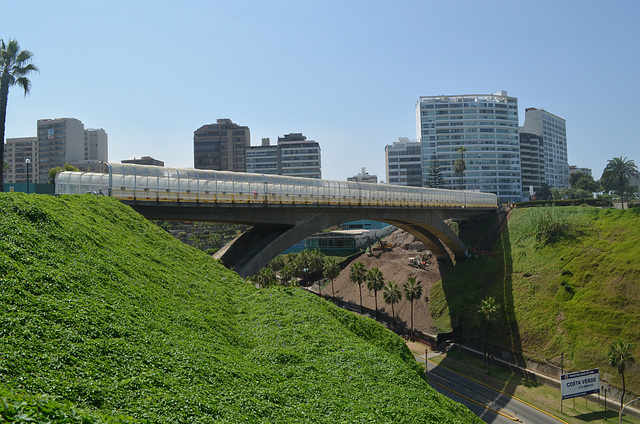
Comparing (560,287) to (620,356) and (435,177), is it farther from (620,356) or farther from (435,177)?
(435,177)

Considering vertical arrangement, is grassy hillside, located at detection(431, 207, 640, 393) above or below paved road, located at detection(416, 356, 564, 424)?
above

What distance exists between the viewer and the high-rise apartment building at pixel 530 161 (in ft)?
569

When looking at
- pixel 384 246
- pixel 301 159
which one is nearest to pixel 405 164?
pixel 301 159

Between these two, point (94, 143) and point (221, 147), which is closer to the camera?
point (94, 143)

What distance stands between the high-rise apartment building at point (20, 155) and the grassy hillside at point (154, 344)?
161m

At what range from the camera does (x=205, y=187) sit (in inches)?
1353

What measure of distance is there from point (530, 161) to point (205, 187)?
176902mm

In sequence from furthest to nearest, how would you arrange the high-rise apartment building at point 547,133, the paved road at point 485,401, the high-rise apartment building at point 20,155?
the high-rise apartment building at point 547,133 → the high-rise apartment building at point 20,155 → the paved road at point 485,401

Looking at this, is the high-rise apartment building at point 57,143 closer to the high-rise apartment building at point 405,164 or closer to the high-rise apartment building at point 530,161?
the high-rise apartment building at point 405,164

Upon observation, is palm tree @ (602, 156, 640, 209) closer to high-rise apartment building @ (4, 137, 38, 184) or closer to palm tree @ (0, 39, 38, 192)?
palm tree @ (0, 39, 38, 192)

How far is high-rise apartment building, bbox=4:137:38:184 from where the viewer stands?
153000mm

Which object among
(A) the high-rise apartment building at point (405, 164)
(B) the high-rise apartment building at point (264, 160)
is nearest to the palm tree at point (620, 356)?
(A) the high-rise apartment building at point (405, 164)

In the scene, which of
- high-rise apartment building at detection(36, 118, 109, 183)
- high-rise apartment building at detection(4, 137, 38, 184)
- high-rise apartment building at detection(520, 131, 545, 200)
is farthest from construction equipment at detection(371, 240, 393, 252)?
high-rise apartment building at detection(4, 137, 38, 184)

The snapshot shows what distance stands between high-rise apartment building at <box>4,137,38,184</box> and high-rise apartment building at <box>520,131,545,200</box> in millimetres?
202480
